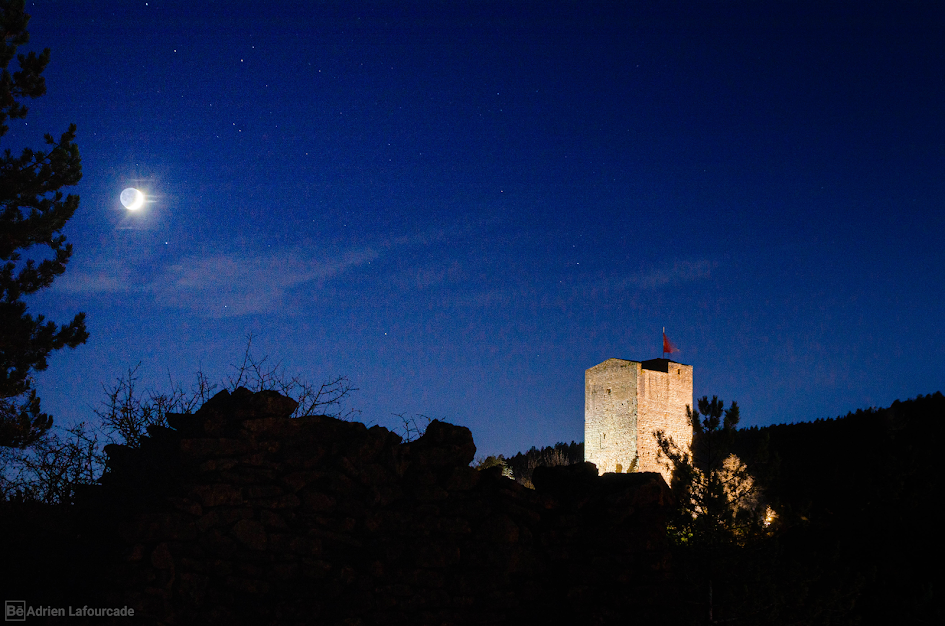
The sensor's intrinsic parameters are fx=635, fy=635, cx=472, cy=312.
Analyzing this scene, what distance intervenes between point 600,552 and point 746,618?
168cm

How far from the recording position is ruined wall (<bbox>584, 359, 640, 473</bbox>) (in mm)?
27328

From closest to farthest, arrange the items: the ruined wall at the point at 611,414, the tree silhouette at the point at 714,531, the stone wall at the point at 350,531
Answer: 1. the stone wall at the point at 350,531
2. the tree silhouette at the point at 714,531
3. the ruined wall at the point at 611,414

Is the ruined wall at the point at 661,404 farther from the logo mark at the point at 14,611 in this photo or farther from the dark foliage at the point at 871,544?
the logo mark at the point at 14,611

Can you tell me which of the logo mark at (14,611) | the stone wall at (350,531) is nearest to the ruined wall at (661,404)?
the stone wall at (350,531)

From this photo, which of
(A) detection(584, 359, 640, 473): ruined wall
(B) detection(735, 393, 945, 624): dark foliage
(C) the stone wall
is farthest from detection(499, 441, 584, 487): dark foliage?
(C) the stone wall

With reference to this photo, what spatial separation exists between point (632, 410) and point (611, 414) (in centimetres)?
119

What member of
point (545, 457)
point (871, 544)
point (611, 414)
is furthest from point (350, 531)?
point (545, 457)

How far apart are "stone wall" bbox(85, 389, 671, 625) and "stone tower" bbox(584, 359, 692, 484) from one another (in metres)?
21.5

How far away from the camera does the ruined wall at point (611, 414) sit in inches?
1076

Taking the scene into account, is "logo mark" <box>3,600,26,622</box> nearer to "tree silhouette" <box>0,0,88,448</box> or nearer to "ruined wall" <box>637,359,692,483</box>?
"tree silhouette" <box>0,0,88,448</box>

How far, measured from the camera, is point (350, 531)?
5512 mm

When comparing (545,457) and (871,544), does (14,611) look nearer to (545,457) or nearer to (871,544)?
(871,544)

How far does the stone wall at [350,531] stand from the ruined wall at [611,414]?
71.3ft

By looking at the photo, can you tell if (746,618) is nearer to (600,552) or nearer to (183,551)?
(600,552)
